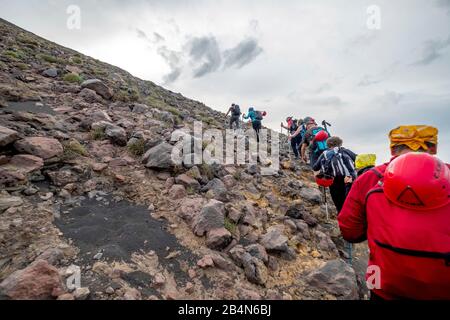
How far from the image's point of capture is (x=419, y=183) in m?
1.95

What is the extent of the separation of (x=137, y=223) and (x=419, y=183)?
4719mm

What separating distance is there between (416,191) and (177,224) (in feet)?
14.3

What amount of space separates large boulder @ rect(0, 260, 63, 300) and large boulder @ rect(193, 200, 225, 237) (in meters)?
2.48

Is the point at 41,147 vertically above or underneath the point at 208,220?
above

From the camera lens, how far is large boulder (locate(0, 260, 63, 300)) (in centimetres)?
297

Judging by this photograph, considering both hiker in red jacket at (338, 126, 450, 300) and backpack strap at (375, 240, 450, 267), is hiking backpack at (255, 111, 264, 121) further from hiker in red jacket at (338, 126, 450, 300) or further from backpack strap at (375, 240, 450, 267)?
backpack strap at (375, 240, 450, 267)

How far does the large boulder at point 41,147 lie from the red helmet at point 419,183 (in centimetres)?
668

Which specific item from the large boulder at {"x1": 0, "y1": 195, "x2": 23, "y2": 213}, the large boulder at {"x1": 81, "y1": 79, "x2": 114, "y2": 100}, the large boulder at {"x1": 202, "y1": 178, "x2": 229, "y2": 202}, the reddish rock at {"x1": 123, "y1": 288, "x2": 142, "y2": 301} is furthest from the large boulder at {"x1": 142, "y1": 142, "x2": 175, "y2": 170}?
the large boulder at {"x1": 81, "y1": 79, "x2": 114, "y2": 100}

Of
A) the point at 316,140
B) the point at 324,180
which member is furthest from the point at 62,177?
the point at 316,140

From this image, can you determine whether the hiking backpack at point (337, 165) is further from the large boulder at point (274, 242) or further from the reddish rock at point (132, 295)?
the reddish rock at point (132, 295)

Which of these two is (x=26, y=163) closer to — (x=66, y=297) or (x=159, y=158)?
(x=159, y=158)
